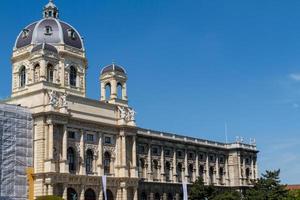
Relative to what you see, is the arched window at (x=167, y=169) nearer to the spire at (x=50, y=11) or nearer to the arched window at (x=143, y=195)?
the arched window at (x=143, y=195)

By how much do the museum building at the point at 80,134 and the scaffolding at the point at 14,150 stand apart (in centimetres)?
114

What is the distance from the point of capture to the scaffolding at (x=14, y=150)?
70375 mm

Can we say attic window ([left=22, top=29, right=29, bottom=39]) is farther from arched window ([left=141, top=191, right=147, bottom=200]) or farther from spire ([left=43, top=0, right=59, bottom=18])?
arched window ([left=141, top=191, right=147, bottom=200])

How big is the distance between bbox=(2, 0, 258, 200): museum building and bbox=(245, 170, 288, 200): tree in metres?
10.8

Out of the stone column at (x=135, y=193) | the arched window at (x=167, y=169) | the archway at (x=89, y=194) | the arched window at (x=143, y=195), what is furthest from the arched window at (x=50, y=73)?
the arched window at (x=167, y=169)

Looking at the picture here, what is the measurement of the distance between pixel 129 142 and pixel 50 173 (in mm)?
16359

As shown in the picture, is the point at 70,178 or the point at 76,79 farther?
the point at 76,79

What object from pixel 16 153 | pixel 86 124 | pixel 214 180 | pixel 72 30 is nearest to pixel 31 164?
pixel 16 153

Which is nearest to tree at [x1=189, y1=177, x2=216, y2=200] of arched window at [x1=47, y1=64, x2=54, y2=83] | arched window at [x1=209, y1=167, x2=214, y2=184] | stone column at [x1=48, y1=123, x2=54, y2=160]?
arched window at [x1=209, y1=167, x2=214, y2=184]

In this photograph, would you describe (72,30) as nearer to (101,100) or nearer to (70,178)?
(101,100)

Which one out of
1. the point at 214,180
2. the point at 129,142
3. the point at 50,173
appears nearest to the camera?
the point at 50,173

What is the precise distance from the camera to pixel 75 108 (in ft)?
254

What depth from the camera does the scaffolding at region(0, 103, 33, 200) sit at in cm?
7038

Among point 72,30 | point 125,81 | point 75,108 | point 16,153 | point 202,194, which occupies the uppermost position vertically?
point 72,30
